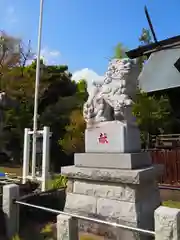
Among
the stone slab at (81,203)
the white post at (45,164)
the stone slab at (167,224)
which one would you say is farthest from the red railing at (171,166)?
the stone slab at (167,224)

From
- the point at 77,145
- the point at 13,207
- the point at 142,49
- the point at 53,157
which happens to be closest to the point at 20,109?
the point at 53,157

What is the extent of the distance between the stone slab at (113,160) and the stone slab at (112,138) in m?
0.12

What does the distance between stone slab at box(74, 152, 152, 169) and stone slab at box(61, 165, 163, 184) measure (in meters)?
0.11

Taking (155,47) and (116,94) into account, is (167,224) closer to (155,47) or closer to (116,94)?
(116,94)

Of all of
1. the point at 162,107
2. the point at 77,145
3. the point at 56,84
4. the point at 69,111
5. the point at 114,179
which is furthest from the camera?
the point at 56,84

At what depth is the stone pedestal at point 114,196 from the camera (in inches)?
169

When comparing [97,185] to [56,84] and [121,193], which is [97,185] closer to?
[121,193]

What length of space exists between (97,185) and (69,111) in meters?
14.8

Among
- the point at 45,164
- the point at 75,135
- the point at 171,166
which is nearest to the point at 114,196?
the point at 45,164

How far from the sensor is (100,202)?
466 cm

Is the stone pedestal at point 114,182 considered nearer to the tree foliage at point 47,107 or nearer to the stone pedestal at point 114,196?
the stone pedestal at point 114,196

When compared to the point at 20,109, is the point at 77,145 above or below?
below

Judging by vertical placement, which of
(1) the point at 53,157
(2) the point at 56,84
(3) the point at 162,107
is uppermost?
(2) the point at 56,84

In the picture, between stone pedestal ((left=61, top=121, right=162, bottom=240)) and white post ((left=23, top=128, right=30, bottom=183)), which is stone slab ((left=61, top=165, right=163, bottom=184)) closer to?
stone pedestal ((left=61, top=121, right=162, bottom=240))
